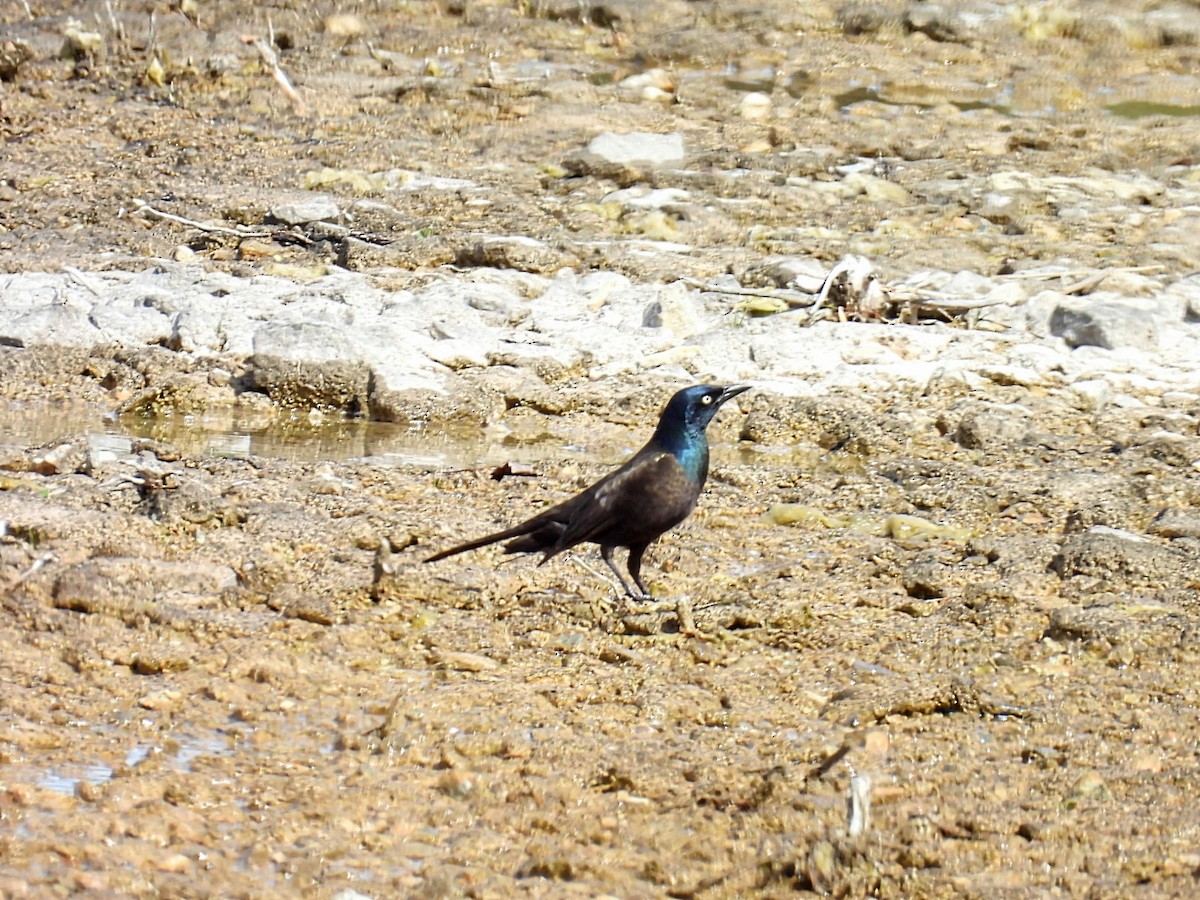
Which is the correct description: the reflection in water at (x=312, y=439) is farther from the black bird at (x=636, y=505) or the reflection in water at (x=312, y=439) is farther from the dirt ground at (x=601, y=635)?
the black bird at (x=636, y=505)

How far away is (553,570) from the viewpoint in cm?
488

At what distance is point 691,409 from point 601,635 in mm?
743

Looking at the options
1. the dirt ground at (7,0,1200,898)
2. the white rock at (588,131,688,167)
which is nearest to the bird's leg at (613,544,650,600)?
the dirt ground at (7,0,1200,898)

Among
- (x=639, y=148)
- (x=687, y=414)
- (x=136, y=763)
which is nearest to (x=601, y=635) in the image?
(x=687, y=414)

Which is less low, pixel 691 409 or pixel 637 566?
pixel 691 409

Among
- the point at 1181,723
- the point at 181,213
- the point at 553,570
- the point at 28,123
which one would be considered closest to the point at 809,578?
the point at 553,570

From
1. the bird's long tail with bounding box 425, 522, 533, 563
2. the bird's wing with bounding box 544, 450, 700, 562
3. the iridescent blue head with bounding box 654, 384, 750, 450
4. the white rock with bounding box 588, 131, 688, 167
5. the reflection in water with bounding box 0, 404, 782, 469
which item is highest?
the iridescent blue head with bounding box 654, 384, 750, 450

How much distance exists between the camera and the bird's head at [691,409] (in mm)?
4746

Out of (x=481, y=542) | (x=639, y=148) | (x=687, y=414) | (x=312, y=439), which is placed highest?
(x=687, y=414)

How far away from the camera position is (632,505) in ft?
14.9

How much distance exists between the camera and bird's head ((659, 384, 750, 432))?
4746 millimetres

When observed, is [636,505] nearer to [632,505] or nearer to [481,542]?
[632,505]

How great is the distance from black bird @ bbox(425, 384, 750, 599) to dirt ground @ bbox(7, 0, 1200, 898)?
0.16m

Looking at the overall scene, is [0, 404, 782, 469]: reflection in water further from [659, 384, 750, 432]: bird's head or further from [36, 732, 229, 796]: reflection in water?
[36, 732, 229, 796]: reflection in water
